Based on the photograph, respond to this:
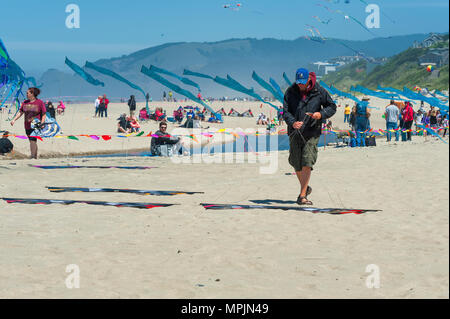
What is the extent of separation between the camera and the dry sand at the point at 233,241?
4172mm

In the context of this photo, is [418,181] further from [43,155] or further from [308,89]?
[43,155]

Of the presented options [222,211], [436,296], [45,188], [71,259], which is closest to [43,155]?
[45,188]

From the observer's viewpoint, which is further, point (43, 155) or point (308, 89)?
point (43, 155)

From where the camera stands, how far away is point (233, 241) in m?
5.57

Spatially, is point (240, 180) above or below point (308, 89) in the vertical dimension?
below

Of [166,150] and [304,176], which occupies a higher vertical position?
[304,176]

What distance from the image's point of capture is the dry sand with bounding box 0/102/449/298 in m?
4.17

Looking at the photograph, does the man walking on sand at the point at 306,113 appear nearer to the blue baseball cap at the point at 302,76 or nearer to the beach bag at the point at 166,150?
the blue baseball cap at the point at 302,76

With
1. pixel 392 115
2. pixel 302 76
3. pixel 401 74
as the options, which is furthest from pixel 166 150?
pixel 401 74

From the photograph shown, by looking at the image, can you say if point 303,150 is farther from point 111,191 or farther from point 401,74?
point 401,74

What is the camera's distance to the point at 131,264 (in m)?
4.82

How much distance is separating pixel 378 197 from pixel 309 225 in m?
1.90

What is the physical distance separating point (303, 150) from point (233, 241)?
80.5 inches

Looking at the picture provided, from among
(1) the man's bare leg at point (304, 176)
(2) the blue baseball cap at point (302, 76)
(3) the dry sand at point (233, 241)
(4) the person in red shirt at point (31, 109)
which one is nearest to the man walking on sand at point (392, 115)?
(3) the dry sand at point (233, 241)
